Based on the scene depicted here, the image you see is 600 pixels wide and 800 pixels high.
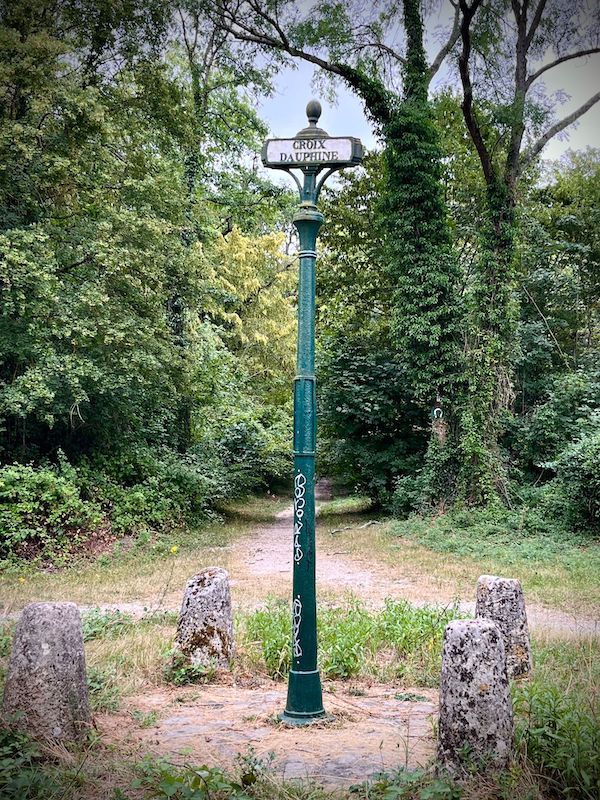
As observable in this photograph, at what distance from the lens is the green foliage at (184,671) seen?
Result: 6.17m

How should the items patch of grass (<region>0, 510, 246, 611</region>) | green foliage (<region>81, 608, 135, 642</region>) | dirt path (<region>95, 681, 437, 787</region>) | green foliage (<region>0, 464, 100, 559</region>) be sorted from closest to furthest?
dirt path (<region>95, 681, 437, 787</region>)
green foliage (<region>81, 608, 135, 642</region>)
patch of grass (<region>0, 510, 246, 611</region>)
green foliage (<region>0, 464, 100, 559</region>)

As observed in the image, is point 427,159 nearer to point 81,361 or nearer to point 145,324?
point 145,324

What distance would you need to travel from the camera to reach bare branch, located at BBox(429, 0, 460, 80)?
69.9 ft

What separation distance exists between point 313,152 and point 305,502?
2.50 m

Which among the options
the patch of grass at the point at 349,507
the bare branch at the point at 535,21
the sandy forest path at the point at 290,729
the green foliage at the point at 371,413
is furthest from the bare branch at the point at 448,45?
the sandy forest path at the point at 290,729

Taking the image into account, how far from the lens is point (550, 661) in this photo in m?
6.41

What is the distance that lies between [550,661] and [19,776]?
4.28 m

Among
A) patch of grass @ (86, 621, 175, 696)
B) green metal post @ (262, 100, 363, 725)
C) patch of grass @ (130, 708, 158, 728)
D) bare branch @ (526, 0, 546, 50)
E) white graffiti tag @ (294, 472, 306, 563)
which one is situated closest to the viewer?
patch of grass @ (130, 708, 158, 728)

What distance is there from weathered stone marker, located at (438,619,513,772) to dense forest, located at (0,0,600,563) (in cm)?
1027

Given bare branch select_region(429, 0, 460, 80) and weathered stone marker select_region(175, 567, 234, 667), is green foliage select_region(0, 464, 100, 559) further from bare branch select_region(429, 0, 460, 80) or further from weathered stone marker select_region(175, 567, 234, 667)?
bare branch select_region(429, 0, 460, 80)

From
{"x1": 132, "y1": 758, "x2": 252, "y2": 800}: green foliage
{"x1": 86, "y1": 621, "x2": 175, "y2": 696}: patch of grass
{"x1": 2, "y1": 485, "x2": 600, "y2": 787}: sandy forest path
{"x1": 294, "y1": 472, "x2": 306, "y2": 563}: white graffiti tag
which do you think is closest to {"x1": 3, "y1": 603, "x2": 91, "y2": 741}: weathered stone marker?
{"x1": 2, "y1": 485, "x2": 600, "y2": 787}: sandy forest path

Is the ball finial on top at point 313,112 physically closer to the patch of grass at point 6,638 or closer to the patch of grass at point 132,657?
the patch of grass at point 132,657

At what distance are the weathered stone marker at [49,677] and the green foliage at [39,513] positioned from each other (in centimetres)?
866

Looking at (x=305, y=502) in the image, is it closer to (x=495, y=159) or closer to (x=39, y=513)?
(x=39, y=513)
